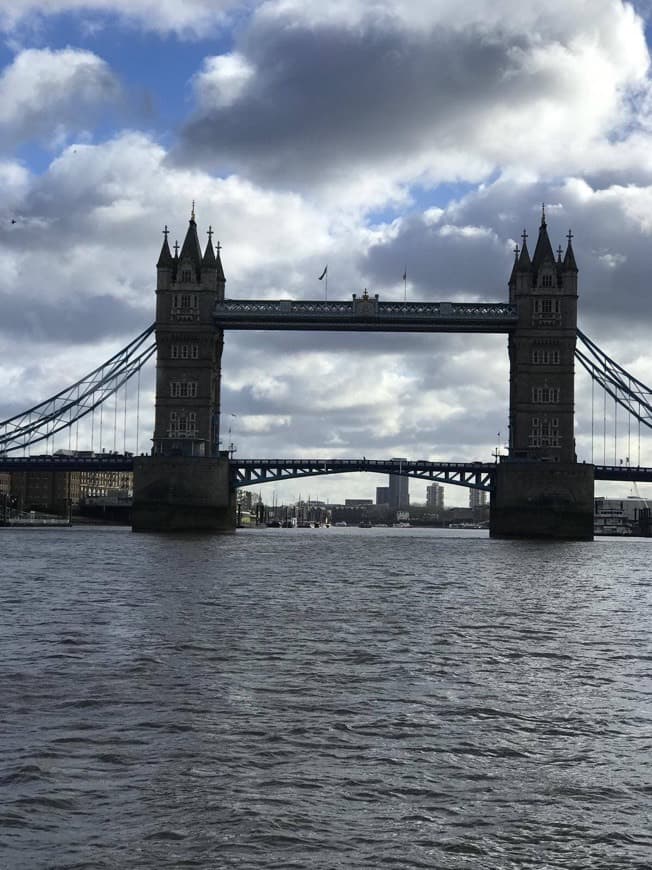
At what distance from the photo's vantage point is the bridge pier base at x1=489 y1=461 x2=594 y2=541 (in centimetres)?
9906

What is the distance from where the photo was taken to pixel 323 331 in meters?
105

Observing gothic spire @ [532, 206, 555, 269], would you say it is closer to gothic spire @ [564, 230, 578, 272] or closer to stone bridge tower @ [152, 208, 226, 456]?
gothic spire @ [564, 230, 578, 272]

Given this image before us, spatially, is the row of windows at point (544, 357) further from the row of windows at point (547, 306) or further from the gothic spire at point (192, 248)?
the gothic spire at point (192, 248)

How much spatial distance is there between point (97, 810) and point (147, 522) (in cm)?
8979

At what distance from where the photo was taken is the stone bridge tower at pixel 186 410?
327 ft

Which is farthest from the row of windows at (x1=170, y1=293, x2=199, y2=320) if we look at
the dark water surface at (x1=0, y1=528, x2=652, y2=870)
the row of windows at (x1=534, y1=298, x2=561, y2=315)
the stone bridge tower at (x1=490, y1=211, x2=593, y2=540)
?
the dark water surface at (x1=0, y1=528, x2=652, y2=870)

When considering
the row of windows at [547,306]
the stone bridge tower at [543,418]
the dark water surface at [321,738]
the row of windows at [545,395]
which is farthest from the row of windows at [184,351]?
the dark water surface at [321,738]

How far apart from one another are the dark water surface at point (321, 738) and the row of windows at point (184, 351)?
7236 cm

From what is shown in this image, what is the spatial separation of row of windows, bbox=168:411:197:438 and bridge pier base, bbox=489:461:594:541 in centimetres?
2762

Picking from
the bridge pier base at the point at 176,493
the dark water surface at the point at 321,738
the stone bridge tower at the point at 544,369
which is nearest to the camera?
the dark water surface at the point at 321,738

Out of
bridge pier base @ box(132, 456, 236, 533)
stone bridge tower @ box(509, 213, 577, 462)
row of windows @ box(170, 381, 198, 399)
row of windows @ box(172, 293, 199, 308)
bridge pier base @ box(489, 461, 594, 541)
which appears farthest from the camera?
row of windows @ box(172, 293, 199, 308)

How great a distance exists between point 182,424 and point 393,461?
19.6 meters

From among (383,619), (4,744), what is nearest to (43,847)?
(4,744)

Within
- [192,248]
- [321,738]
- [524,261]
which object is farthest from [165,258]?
[321,738]
